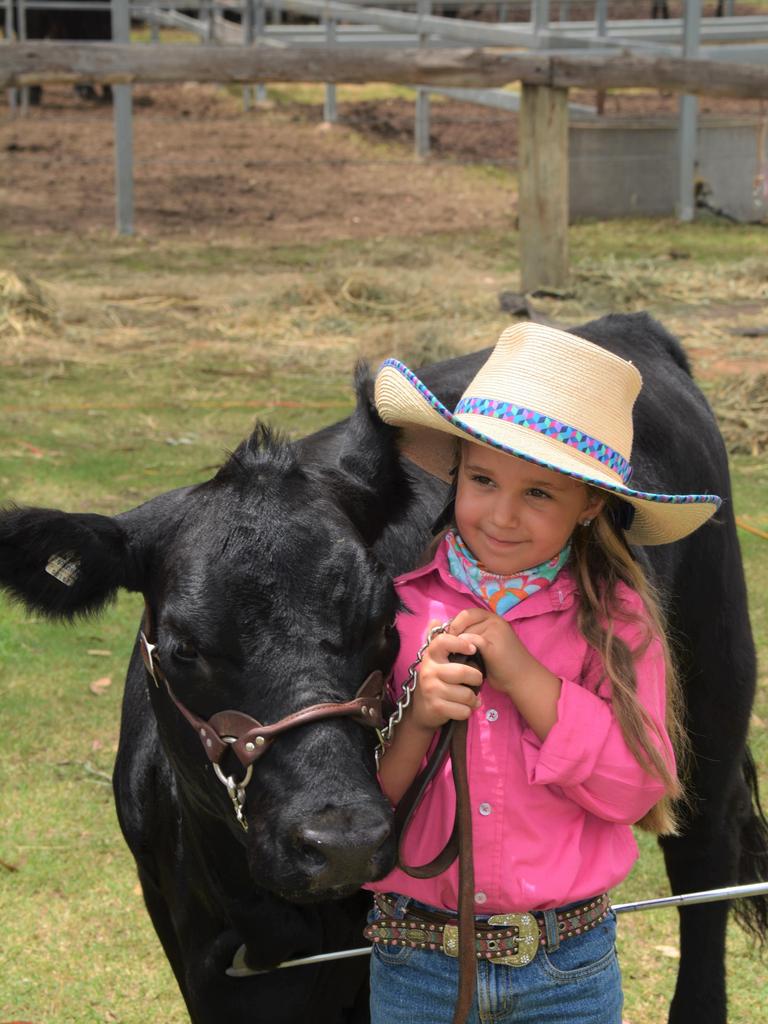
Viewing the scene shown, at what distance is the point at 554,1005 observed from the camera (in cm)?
240

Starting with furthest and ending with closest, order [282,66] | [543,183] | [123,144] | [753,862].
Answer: [123,144], [282,66], [543,183], [753,862]

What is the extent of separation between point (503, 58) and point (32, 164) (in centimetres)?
713

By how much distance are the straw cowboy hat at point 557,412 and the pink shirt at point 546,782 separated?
18 centimetres

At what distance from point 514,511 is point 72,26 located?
2175cm

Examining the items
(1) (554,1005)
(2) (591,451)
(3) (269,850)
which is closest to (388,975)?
(1) (554,1005)

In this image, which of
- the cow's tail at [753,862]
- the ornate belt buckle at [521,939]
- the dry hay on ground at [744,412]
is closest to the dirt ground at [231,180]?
the dry hay on ground at [744,412]

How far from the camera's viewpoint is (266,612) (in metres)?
2.28

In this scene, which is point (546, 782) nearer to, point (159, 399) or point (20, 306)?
point (159, 399)

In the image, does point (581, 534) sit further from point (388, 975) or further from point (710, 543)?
point (710, 543)

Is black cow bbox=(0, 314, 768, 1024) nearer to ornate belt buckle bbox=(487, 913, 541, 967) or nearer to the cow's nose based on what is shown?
the cow's nose

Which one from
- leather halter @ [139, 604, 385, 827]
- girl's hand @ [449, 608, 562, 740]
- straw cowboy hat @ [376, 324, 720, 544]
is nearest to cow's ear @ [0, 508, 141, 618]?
leather halter @ [139, 604, 385, 827]

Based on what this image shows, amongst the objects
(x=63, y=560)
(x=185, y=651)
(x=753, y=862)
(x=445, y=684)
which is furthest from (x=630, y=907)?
(x=753, y=862)

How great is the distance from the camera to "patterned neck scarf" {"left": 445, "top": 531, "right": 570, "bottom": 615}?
245cm

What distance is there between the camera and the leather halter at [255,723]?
7.23 feet
